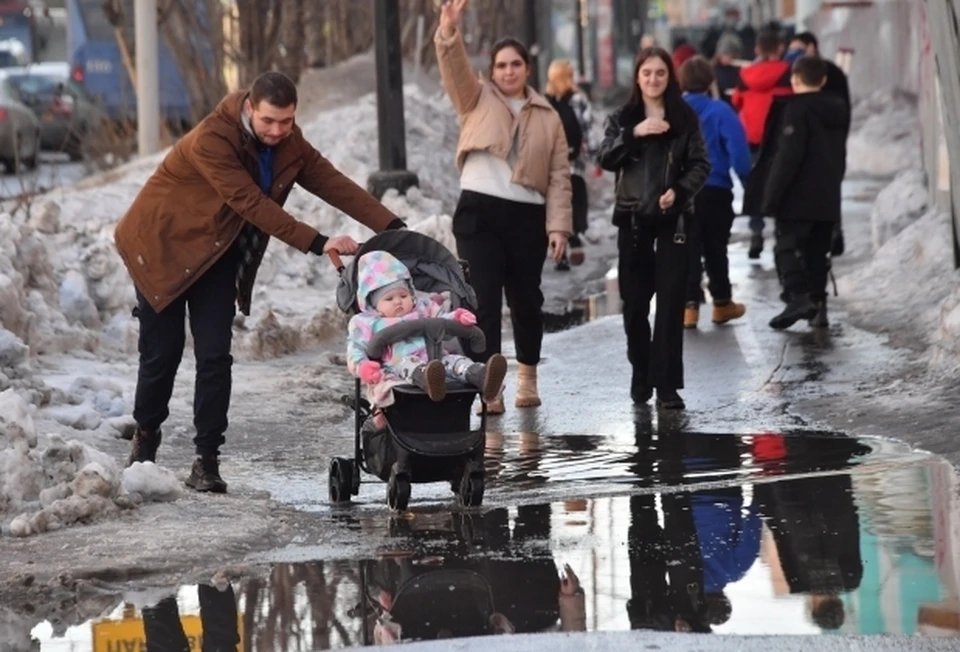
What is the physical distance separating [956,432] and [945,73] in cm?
378

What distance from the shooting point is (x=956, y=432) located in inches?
356

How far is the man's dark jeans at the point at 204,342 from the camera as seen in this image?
8.50 meters

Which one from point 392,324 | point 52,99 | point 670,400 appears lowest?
point 670,400

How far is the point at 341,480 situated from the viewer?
27.1 feet

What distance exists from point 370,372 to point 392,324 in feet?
0.71

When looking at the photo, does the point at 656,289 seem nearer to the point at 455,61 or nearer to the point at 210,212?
the point at 455,61

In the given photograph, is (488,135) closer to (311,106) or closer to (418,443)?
(418,443)

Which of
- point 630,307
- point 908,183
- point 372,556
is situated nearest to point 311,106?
point 908,183

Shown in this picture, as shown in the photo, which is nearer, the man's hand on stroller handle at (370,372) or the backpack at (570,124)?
the man's hand on stroller handle at (370,372)

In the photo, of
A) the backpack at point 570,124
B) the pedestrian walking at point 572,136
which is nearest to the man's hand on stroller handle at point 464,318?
the pedestrian walking at point 572,136

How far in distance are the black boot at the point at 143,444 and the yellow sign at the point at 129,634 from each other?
2.48m

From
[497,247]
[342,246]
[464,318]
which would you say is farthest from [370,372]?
[497,247]

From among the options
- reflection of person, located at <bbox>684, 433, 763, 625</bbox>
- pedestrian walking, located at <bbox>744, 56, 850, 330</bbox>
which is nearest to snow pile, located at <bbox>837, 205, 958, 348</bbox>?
pedestrian walking, located at <bbox>744, 56, 850, 330</bbox>

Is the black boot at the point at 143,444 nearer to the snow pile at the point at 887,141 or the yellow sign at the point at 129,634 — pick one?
Answer: the yellow sign at the point at 129,634
